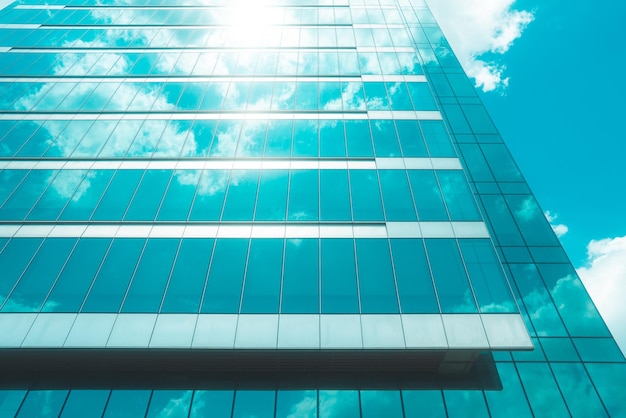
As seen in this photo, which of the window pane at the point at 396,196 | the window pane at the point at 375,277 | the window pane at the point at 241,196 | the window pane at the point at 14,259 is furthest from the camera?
the window pane at the point at 241,196

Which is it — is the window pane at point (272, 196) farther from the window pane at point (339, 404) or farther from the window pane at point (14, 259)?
the window pane at point (14, 259)

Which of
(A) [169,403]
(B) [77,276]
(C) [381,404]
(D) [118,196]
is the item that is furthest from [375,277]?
(D) [118,196]

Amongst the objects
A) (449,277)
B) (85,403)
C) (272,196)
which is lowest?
(85,403)

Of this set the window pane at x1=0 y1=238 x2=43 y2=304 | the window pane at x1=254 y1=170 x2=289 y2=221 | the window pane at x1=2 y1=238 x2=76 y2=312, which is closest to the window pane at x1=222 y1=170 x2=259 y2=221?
the window pane at x1=254 y1=170 x2=289 y2=221

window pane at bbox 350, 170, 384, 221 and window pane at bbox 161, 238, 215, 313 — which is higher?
window pane at bbox 350, 170, 384, 221

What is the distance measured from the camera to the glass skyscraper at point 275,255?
12852 millimetres

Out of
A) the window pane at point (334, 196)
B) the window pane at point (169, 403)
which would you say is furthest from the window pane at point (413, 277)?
the window pane at point (169, 403)

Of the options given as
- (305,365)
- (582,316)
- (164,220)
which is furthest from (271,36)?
(582,316)

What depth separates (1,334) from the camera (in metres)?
12.9

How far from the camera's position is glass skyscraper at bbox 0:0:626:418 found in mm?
12852

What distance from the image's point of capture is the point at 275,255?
1531 cm

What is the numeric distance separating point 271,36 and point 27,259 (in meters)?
23.9

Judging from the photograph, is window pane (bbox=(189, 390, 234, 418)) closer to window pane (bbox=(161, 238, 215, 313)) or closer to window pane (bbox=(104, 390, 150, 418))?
window pane (bbox=(104, 390, 150, 418))

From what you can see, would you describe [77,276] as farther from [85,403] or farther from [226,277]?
[226,277]
